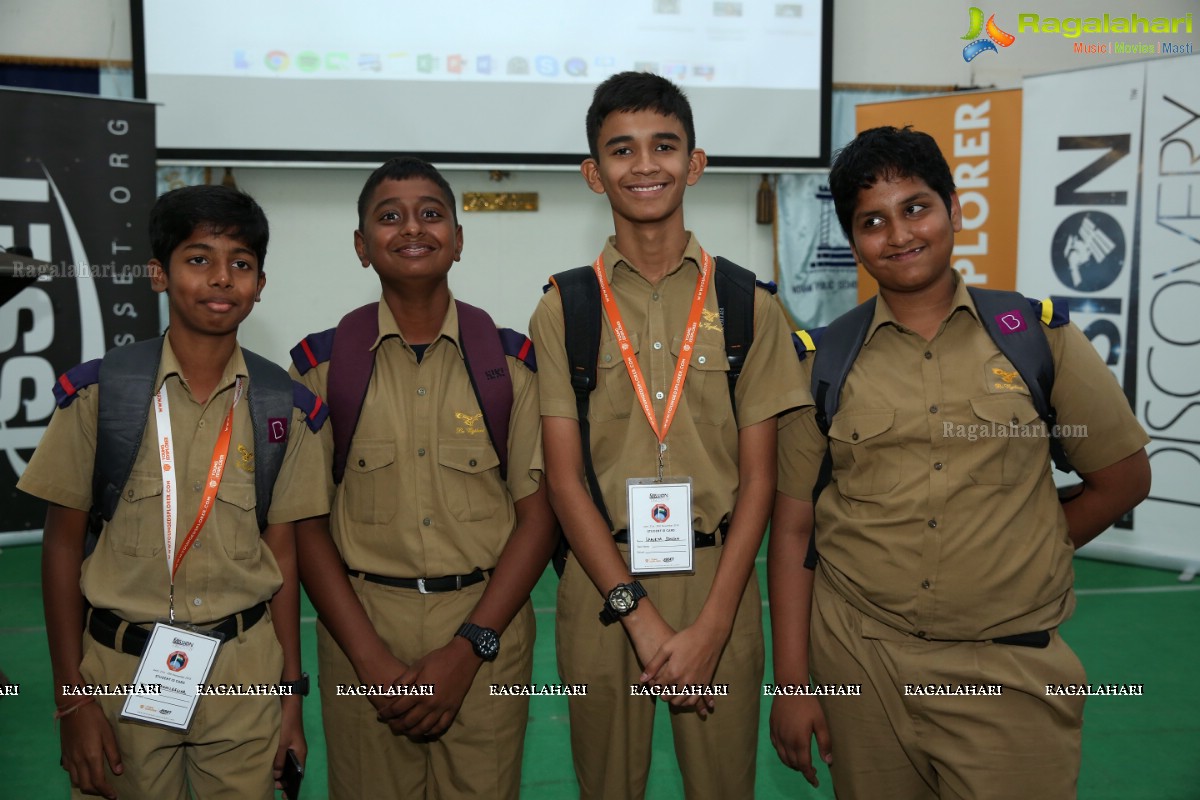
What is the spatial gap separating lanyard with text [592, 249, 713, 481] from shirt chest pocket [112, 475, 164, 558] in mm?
855

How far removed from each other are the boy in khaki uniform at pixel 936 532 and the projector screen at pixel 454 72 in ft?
13.3

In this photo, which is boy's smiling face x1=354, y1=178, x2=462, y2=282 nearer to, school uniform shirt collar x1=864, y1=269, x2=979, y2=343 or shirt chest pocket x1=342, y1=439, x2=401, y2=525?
shirt chest pocket x1=342, y1=439, x2=401, y2=525

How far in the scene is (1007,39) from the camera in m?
6.15

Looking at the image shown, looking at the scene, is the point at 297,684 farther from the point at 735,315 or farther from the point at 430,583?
the point at 735,315

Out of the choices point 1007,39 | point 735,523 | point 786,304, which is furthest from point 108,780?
point 1007,39

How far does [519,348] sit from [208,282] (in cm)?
57

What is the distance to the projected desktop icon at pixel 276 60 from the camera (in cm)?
519

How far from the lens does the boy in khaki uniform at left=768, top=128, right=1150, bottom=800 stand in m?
1.56

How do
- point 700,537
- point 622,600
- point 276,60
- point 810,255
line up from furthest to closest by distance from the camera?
point 810,255, point 276,60, point 700,537, point 622,600

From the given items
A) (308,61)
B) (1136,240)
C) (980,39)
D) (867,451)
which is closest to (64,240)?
(308,61)

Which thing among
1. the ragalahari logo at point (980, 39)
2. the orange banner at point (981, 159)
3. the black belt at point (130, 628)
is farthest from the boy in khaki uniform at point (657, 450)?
the ragalahari logo at point (980, 39)

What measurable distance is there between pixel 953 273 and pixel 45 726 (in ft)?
9.69

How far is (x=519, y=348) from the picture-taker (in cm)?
184

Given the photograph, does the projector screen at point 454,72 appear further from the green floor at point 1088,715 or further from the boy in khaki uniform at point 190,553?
the boy in khaki uniform at point 190,553
